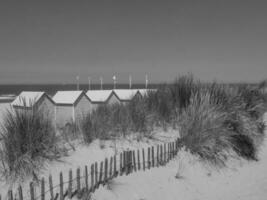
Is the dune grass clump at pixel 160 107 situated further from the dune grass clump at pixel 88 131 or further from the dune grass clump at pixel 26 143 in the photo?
the dune grass clump at pixel 26 143

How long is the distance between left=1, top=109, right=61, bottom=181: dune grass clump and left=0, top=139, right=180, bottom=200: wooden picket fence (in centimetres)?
44

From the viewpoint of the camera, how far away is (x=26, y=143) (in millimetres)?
5090

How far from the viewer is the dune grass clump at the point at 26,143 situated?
485 cm

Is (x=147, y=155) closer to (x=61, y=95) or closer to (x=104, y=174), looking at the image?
(x=104, y=174)

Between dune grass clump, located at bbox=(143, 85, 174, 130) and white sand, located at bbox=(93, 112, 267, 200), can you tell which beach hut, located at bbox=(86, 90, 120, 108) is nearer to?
dune grass clump, located at bbox=(143, 85, 174, 130)

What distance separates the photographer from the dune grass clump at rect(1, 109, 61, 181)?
15.9ft

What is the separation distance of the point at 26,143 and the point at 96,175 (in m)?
1.53

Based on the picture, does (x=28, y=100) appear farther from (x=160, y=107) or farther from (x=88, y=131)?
(x=88, y=131)

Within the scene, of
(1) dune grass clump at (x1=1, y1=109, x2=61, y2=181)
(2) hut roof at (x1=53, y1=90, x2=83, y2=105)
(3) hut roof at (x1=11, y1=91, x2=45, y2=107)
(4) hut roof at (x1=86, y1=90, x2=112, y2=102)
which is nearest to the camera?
(1) dune grass clump at (x1=1, y1=109, x2=61, y2=181)

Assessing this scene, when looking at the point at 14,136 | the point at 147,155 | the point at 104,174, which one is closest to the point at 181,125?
the point at 147,155

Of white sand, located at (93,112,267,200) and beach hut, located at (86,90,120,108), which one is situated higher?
beach hut, located at (86,90,120,108)

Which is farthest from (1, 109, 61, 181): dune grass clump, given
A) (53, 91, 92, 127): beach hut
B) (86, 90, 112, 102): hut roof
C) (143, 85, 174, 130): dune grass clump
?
(86, 90, 112, 102): hut roof

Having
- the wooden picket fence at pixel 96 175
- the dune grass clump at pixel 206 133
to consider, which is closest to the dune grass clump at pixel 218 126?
the dune grass clump at pixel 206 133

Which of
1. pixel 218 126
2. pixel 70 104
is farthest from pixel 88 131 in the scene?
pixel 70 104
